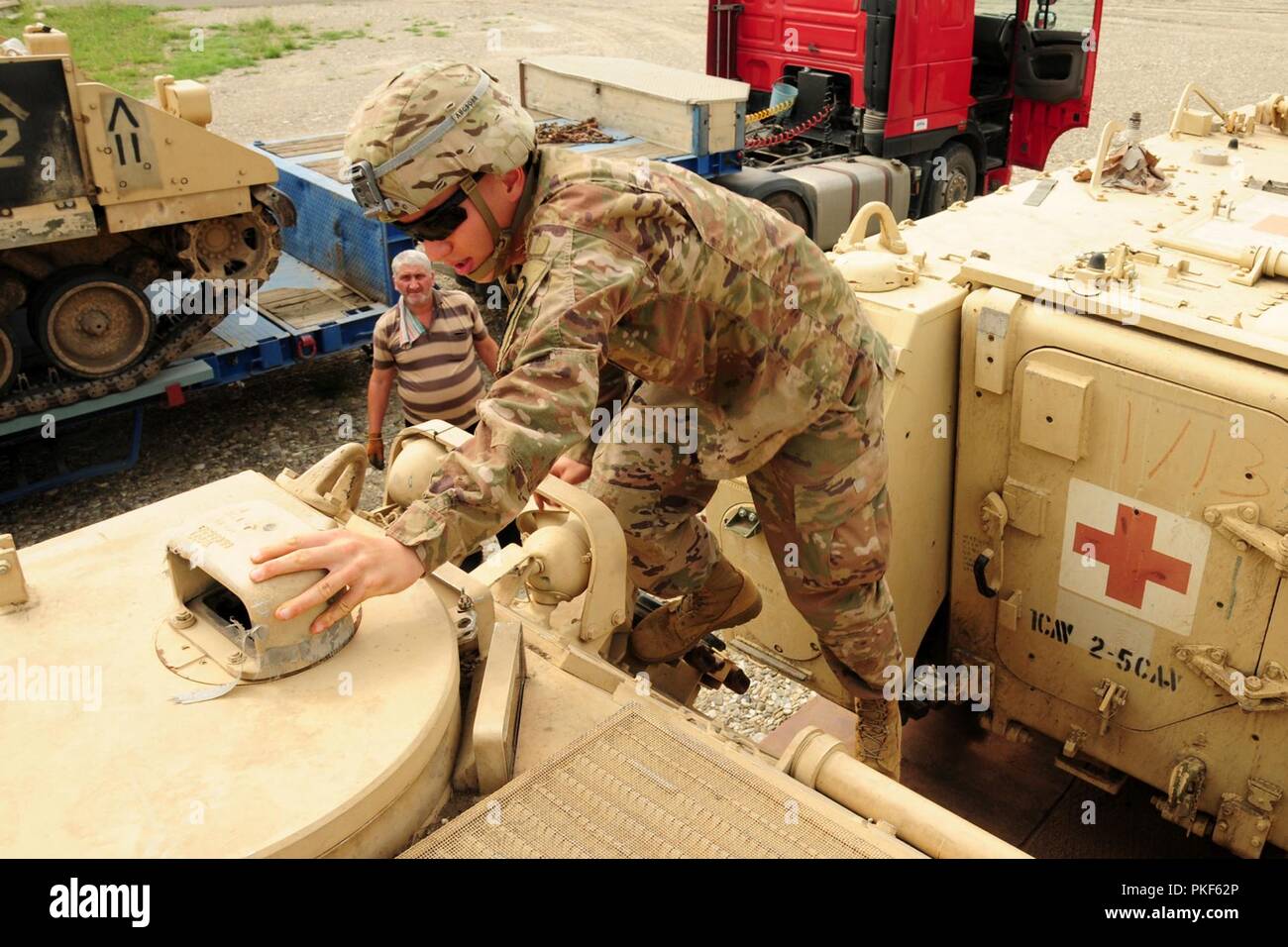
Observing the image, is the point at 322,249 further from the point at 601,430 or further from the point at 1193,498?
the point at 1193,498

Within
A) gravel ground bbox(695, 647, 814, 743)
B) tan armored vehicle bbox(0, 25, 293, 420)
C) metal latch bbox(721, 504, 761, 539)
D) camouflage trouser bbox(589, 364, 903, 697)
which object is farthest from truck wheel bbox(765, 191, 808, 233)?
camouflage trouser bbox(589, 364, 903, 697)

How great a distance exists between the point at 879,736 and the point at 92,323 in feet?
14.7

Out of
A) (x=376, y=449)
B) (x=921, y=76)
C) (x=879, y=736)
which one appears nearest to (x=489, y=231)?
(x=879, y=736)

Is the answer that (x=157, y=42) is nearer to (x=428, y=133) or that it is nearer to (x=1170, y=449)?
(x=428, y=133)

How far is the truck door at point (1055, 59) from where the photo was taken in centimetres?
979

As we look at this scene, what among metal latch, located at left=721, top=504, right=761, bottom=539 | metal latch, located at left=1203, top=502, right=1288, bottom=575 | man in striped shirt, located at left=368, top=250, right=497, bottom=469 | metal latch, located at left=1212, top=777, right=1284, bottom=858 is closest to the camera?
metal latch, located at left=1203, top=502, right=1288, bottom=575

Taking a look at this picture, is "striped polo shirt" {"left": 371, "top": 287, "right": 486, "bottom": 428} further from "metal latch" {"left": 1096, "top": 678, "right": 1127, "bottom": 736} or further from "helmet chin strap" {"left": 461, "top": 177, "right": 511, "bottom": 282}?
"metal latch" {"left": 1096, "top": 678, "right": 1127, "bottom": 736}

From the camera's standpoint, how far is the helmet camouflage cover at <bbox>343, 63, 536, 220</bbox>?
2350mm

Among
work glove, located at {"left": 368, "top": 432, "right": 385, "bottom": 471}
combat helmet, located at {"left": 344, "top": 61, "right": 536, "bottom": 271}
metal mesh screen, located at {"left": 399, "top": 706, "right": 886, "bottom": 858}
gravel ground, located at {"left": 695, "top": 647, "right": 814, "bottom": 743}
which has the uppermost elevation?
combat helmet, located at {"left": 344, "top": 61, "right": 536, "bottom": 271}

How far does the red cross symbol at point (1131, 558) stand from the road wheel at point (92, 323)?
4766 millimetres

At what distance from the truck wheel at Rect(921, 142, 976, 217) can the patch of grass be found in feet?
34.1

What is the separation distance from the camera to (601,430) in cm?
349

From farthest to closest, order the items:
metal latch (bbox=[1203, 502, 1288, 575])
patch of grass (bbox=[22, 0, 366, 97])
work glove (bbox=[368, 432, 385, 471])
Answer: patch of grass (bbox=[22, 0, 366, 97])
work glove (bbox=[368, 432, 385, 471])
metal latch (bbox=[1203, 502, 1288, 575])
